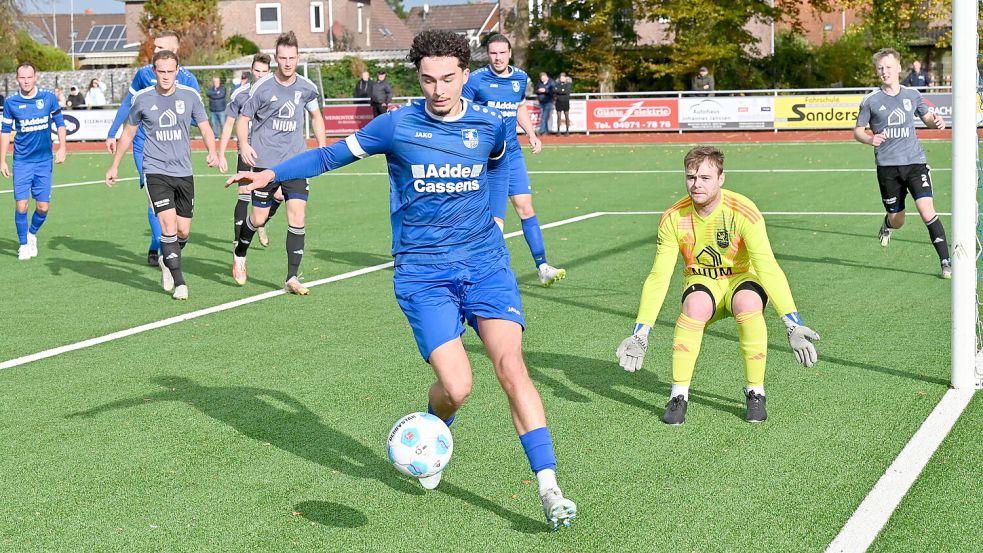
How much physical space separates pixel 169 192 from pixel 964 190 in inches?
289

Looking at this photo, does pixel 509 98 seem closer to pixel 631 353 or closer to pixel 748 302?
pixel 748 302

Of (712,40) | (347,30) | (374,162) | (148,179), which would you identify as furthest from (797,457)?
(347,30)

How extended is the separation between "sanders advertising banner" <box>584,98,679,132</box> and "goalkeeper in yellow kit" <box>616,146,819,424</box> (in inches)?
1238

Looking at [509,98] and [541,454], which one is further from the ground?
[509,98]

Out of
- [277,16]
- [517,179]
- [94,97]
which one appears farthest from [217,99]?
[277,16]

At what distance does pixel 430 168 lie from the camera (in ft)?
16.9

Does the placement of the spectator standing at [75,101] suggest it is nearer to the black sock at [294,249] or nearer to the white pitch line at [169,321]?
the white pitch line at [169,321]

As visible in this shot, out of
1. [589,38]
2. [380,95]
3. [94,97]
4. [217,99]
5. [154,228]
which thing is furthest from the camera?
[589,38]

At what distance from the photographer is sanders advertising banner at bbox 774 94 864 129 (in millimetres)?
35938

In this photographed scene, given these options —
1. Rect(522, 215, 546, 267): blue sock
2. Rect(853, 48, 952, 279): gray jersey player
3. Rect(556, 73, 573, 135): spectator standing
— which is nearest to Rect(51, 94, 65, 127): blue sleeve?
Rect(522, 215, 546, 267): blue sock

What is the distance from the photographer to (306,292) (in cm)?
1114

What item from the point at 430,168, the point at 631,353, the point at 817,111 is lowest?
the point at 631,353

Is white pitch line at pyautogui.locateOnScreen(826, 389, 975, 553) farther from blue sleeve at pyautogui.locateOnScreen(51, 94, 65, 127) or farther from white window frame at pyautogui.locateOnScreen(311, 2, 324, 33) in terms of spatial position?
white window frame at pyautogui.locateOnScreen(311, 2, 324, 33)

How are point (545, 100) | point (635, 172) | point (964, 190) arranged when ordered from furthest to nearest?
point (545, 100) → point (635, 172) → point (964, 190)
